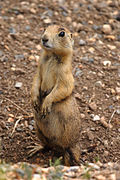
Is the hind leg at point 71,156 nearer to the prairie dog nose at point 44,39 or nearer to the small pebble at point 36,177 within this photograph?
the small pebble at point 36,177

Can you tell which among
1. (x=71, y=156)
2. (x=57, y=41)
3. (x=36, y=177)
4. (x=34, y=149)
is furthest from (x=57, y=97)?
(x=36, y=177)

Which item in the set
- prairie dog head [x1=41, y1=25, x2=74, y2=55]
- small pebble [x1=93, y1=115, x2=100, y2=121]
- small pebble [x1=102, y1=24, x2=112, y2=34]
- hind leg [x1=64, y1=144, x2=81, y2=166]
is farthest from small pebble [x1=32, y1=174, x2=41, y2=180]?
small pebble [x1=102, y1=24, x2=112, y2=34]

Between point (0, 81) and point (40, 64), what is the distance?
1889 mm

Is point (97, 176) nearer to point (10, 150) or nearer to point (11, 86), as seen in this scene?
point (10, 150)

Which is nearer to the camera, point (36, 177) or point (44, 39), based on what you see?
point (36, 177)

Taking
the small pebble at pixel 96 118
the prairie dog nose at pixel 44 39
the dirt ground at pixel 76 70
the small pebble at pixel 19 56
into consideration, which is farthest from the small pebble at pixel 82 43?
the prairie dog nose at pixel 44 39

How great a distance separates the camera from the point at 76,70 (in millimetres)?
7531

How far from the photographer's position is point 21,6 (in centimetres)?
886

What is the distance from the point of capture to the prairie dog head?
15.5 feet

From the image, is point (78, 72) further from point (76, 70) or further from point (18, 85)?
point (18, 85)

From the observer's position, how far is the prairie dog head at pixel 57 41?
4727 millimetres

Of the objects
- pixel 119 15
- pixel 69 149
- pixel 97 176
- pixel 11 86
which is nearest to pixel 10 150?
pixel 69 149

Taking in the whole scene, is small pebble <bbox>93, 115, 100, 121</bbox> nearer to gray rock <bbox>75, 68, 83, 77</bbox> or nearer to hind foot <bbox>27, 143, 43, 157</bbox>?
gray rock <bbox>75, 68, 83, 77</bbox>

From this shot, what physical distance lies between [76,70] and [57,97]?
2483 mm
